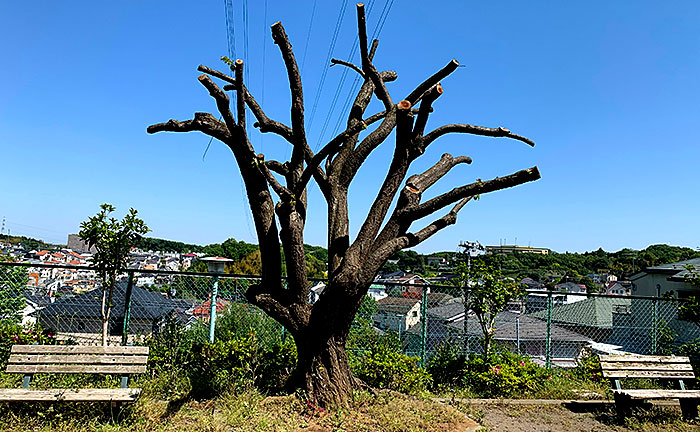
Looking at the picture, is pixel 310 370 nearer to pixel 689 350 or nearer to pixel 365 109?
pixel 365 109

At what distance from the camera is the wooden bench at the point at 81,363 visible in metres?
4.10

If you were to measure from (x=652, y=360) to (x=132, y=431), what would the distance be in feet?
20.5

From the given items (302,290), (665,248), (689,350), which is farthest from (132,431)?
(665,248)

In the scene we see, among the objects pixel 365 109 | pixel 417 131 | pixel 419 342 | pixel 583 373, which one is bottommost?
pixel 583 373

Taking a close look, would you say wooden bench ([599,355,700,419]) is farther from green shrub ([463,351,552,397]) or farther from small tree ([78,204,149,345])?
small tree ([78,204,149,345])

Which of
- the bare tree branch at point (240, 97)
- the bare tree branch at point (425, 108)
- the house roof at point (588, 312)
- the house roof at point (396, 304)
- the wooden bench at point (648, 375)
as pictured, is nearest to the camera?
the bare tree branch at point (240, 97)

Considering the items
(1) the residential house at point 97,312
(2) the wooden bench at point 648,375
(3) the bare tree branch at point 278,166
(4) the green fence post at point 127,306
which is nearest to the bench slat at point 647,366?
(2) the wooden bench at point 648,375

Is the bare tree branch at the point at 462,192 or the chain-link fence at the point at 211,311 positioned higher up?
the bare tree branch at the point at 462,192

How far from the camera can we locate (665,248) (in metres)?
56.6

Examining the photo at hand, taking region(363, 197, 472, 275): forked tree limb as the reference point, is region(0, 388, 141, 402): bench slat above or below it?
below

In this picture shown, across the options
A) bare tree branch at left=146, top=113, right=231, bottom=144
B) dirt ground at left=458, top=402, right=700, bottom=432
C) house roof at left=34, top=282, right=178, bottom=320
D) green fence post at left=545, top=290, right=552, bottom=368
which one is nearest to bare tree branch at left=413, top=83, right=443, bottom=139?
bare tree branch at left=146, top=113, right=231, bottom=144

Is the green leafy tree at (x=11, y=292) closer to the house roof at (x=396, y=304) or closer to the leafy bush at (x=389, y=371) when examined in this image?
the leafy bush at (x=389, y=371)

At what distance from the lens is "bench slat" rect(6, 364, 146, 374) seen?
4270 mm

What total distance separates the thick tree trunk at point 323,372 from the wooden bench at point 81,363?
1611 mm
